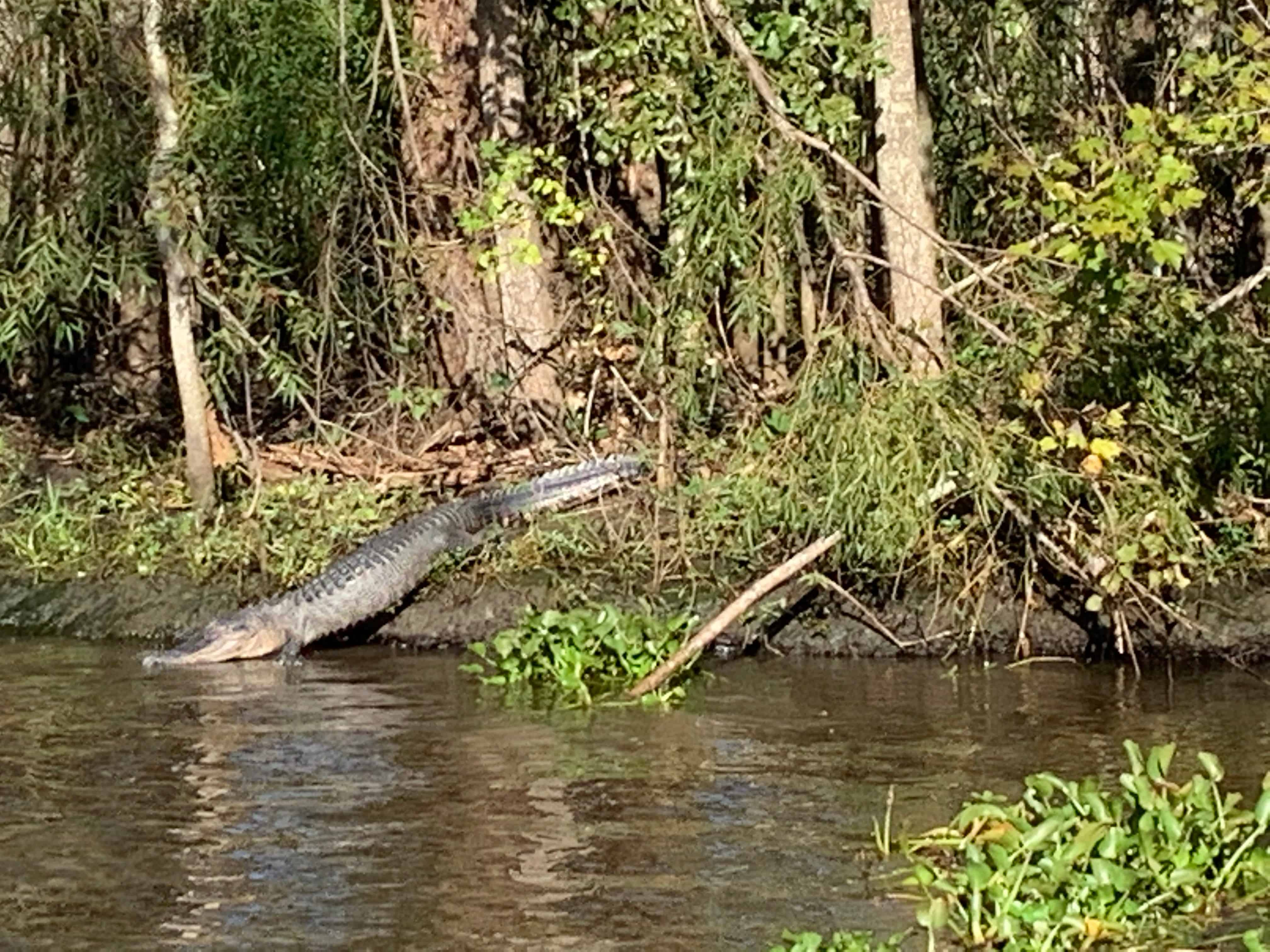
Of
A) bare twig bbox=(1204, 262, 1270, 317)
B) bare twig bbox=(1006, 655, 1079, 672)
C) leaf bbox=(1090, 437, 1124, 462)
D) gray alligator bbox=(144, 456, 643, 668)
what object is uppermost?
bare twig bbox=(1204, 262, 1270, 317)

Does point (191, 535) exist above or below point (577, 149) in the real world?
below

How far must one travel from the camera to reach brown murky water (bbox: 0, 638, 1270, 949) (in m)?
6.43

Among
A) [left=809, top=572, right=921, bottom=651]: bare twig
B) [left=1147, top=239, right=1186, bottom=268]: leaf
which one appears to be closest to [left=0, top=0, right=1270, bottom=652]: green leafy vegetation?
[left=1147, top=239, right=1186, bottom=268]: leaf

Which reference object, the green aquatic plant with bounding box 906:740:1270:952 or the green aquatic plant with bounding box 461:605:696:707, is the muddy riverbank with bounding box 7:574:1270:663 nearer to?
the green aquatic plant with bounding box 461:605:696:707

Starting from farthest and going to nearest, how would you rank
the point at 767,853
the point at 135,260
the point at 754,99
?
the point at 135,260
the point at 754,99
the point at 767,853

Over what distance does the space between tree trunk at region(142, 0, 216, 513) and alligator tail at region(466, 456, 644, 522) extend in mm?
1544

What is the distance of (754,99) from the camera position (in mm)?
10742

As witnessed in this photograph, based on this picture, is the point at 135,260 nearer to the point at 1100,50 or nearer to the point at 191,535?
the point at 191,535

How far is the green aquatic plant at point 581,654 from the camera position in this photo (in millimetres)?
9641

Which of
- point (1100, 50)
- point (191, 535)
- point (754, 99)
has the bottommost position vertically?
point (191, 535)

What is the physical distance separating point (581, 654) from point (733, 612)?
0.65 meters

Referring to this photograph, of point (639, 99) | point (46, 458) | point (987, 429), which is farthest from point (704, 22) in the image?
point (46, 458)

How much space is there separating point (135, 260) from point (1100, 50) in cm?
559

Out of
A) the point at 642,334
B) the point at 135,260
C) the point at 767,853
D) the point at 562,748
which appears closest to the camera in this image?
the point at 767,853
